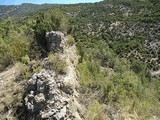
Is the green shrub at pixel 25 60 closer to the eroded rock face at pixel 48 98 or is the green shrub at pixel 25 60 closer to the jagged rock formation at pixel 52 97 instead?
the jagged rock formation at pixel 52 97

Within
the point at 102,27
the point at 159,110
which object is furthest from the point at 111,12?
the point at 159,110

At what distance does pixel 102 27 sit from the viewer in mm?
103250

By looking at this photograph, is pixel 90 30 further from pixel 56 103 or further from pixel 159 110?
pixel 56 103

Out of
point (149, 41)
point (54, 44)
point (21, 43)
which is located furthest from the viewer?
point (149, 41)

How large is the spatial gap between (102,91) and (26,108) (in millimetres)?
4452

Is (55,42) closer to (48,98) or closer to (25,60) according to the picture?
(25,60)

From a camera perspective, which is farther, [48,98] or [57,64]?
[57,64]

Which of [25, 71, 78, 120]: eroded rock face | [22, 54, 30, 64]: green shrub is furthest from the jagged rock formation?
[22, 54, 30, 64]: green shrub

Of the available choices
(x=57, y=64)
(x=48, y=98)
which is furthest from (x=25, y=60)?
(x=48, y=98)

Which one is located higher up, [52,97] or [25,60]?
[25,60]

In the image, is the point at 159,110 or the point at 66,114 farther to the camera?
the point at 159,110

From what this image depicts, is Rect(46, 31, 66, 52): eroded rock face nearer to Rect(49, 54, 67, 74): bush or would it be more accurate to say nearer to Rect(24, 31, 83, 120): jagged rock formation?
Rect(49, 54, 67, 74): bush

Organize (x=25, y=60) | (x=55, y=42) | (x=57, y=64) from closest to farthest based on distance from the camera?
(x=57, y=64)
(x=25, y=60)
(x=55, y=42)

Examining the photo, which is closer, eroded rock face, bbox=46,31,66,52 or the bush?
the bush
